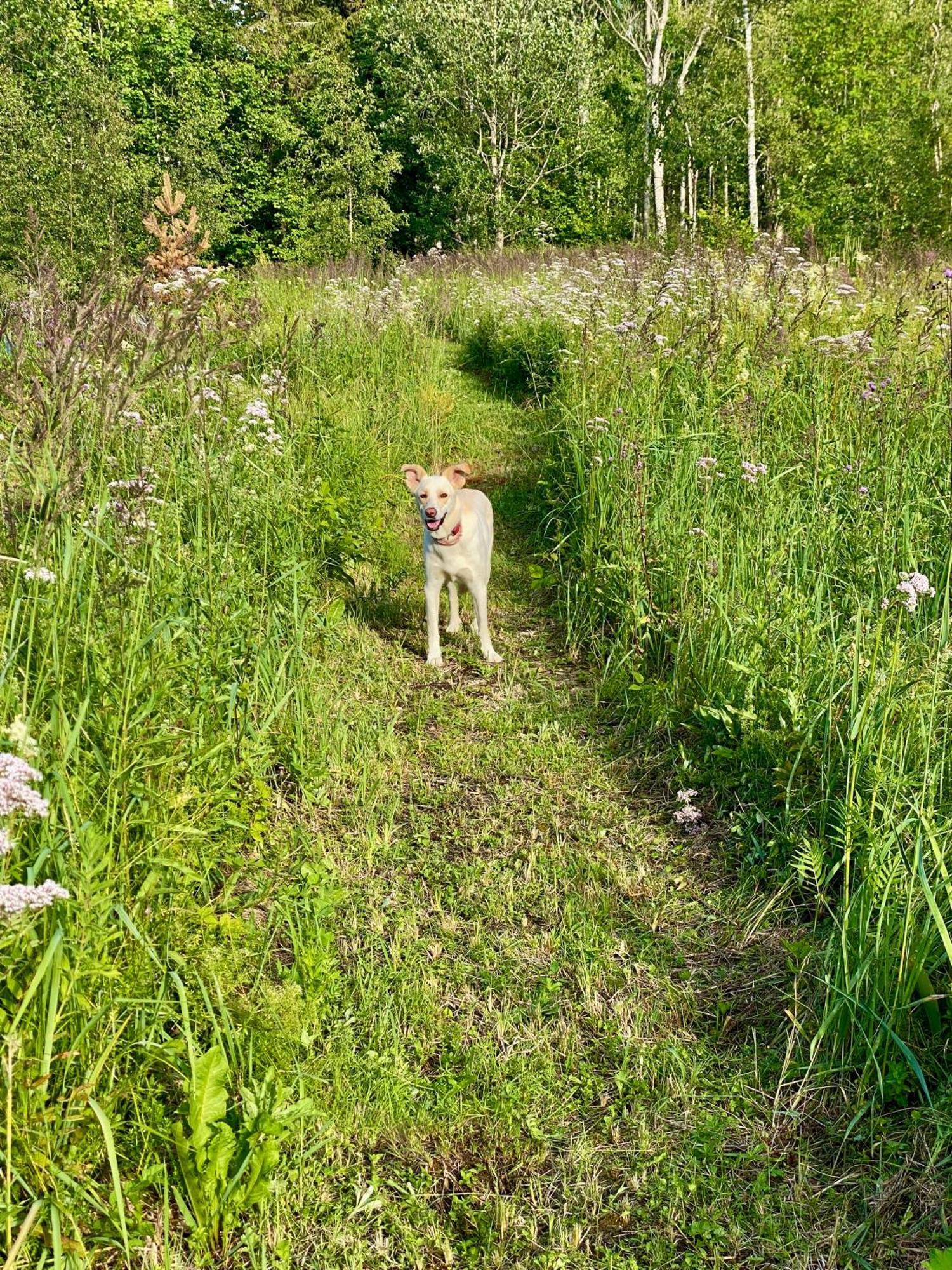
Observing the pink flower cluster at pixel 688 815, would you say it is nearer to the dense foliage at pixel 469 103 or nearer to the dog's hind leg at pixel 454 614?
the dog's hind leg at pixel 454 614

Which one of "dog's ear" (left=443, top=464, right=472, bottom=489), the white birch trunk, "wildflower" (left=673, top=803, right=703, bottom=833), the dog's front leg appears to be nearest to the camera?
"wildflower" (left=673, top=803, right=703, bottom=833)

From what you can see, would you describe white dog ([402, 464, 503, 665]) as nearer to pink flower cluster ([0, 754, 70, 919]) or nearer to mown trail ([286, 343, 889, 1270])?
mown trail ([286, 343, 889, 1270])

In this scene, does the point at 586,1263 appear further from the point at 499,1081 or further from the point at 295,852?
the point at 295,852

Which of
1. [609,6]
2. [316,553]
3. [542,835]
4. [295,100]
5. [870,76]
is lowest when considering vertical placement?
[542,835]

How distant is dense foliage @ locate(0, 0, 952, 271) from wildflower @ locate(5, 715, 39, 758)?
788 inches

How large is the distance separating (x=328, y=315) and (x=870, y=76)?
17082 millimetres

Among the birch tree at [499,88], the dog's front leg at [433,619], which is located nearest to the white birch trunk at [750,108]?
the birch tree at [499,88]

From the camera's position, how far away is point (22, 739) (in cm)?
166

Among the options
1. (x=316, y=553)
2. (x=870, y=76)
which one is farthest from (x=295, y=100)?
(x=316, y=553)

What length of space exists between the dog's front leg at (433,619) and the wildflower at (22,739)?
292 cm

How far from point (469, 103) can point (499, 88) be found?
3.30ft

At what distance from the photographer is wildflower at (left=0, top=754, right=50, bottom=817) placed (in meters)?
1.43

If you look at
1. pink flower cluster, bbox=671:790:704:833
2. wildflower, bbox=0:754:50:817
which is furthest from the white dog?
wildflower, bbox=0:754:50:817

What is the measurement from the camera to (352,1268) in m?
1.86
